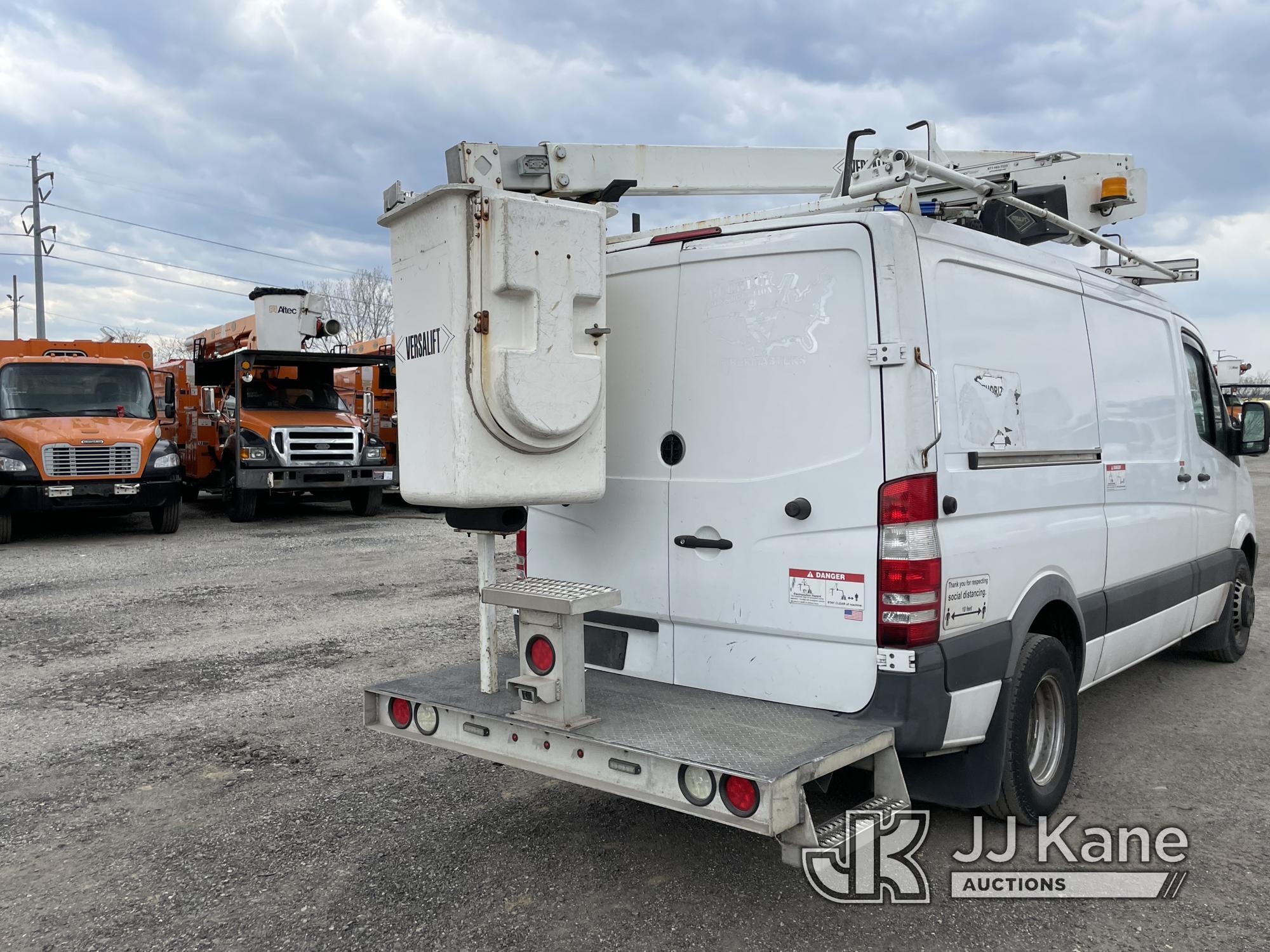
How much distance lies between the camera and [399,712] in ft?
12.7

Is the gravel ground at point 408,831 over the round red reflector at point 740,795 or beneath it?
beneath

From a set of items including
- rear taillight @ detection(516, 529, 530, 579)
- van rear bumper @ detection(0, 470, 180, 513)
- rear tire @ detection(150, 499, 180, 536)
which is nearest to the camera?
rear taillight @ detection(516, 529, 530, 579)

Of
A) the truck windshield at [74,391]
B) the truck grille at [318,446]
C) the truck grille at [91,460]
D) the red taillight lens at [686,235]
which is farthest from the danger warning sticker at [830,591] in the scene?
the truck windshield at [74,391]

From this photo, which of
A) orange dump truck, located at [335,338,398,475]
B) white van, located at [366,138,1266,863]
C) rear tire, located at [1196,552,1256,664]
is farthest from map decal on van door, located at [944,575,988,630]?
orange dump truck, located at [335,338,398,475]

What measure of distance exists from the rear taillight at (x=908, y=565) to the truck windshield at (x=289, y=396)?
14426 mm

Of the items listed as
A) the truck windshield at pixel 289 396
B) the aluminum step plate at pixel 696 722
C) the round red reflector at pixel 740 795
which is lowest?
the round red reflector at pixel 740 795

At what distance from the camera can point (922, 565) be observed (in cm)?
333

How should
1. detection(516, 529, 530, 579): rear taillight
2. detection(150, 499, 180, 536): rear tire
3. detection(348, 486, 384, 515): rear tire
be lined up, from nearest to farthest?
detection(516, 529, 530, 579): rear taillight < detection(150, 499, 180, 536): rear tire < detection(348, 486, 384, 515): rear tire

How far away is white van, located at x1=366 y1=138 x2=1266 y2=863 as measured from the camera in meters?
3.35

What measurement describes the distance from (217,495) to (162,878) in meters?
19.8

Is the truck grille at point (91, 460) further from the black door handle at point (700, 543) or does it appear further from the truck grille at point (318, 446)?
the black door handle at point (700, 543)

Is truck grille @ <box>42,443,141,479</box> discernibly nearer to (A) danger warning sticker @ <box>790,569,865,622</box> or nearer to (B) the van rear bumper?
(B) the van rear bumper

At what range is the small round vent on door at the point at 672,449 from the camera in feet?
13.0

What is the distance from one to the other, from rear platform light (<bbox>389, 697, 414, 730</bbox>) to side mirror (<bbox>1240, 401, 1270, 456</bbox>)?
17.1 ft
